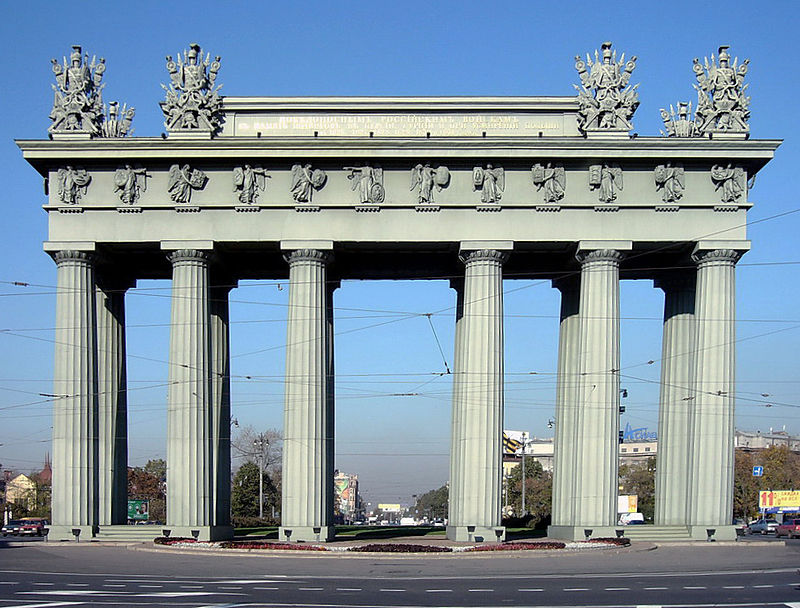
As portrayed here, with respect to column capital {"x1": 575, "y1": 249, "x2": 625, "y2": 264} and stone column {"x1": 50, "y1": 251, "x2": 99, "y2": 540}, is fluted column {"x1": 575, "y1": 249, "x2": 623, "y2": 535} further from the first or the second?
stone column {"x1": 50, "y1": 251, "x2": 99, "y2": 540}

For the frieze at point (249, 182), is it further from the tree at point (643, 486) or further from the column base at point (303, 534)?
the tree at point (643, 486)

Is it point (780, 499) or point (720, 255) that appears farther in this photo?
point (780, 499)

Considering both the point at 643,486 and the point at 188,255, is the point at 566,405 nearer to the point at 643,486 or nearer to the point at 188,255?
the point at 188,255

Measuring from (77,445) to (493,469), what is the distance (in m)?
19.4

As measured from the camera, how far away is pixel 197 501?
5350cm

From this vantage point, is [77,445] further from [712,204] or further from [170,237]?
[712,204]

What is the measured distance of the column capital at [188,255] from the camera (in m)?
54.6

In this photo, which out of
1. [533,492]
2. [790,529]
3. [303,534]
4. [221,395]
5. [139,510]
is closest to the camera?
[303,534]

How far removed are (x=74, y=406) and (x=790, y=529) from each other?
178 feet

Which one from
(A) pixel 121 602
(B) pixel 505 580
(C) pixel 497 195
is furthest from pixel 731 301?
(A) pixel 121 602

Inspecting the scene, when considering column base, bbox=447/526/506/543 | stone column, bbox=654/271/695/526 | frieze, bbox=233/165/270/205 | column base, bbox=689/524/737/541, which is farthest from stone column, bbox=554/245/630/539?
frieze, bbox=233/165/270/205

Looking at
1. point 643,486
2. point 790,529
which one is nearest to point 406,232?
point 790,529

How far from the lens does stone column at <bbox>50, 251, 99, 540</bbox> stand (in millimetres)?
54031

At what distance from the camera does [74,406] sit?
5431 cm
